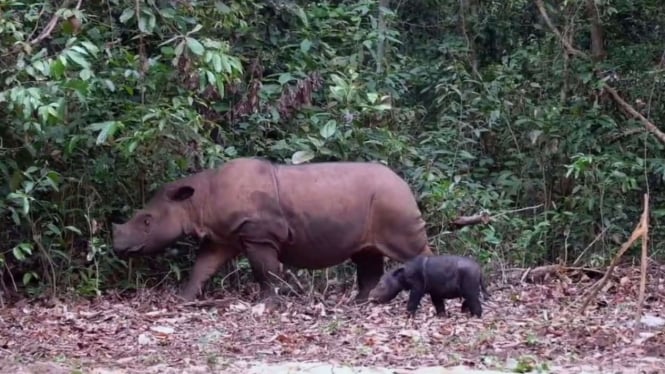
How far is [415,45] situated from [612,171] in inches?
196

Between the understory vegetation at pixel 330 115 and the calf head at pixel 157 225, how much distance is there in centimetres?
27

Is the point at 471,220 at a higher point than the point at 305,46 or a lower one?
lower

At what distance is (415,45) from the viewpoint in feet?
53.4

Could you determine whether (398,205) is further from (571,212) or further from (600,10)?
(600,10)

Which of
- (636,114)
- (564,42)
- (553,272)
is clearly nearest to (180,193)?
(553,272)

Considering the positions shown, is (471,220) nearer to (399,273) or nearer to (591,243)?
(591,243)

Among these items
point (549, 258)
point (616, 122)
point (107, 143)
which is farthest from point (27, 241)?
point (616, 122)

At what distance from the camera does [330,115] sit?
37.6 feet

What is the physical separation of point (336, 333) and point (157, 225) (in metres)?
2.70

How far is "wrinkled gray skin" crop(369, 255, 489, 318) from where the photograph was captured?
8.95 m

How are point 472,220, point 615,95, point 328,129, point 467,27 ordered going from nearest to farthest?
point 328,129 → point 472,220 → point 615,95 → point 467,27

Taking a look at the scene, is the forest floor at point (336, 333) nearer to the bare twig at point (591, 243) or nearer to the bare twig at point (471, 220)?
the bare twig at point (591, 243)

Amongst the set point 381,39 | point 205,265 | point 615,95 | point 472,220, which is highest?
point 381,39

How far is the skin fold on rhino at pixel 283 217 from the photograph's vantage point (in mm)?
10102
